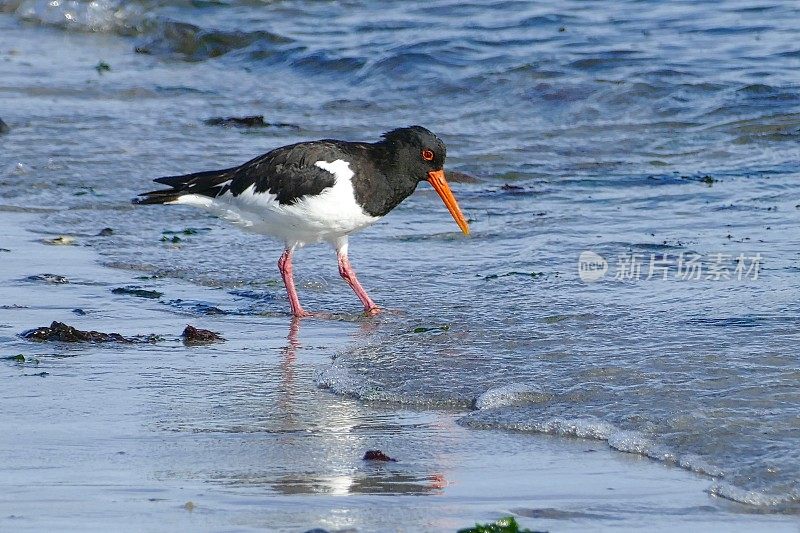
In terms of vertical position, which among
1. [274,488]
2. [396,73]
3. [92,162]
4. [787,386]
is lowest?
[274,488]

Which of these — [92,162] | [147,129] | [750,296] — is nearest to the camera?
[750,296]

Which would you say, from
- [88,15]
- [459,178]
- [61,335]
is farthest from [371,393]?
[88,15]

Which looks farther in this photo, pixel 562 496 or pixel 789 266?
pixel 789 266

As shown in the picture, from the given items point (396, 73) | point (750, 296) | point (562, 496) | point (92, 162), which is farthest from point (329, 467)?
point (396, 73)

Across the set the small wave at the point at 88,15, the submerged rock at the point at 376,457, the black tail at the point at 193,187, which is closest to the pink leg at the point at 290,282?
the black tail at the point at 193,187

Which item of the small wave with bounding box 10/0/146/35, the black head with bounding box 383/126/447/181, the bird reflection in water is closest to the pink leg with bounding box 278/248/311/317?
the black head with bounding box 383/126/447/181

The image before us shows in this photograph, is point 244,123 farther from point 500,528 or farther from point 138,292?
point 500,528

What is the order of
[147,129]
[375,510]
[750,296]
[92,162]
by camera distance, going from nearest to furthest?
[375,510] < [750,296] < [92,162] < [147,129]

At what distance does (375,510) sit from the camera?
3562 mm

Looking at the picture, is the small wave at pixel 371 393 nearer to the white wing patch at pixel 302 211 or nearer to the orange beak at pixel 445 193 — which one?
the white wing patch at pixel 302 211

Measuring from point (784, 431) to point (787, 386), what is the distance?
1.56ft

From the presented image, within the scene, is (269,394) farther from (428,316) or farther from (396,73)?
(396,73)

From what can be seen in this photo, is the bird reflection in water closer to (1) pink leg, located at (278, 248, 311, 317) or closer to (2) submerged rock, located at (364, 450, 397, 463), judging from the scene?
(2) submerged rock, located at (364, 450, 397, 463)

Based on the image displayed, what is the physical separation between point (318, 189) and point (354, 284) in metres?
0.51
